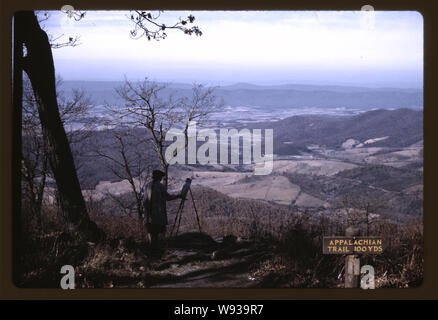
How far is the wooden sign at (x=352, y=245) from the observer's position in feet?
17.8

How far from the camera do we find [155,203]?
6293mm

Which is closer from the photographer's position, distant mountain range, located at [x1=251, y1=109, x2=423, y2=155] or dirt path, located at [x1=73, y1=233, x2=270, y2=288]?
dirt path, located at [x1=73, y1=233, x2=270, y2=288]

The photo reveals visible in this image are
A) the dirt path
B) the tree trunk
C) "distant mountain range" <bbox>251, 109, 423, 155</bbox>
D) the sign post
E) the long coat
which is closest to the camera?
the sign post

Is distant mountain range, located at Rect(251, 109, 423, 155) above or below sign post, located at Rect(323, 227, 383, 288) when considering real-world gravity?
above

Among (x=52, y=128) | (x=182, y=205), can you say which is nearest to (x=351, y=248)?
(x=182, y=205)

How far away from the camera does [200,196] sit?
6.43 meters

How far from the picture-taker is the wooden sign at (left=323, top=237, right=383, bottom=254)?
17.8 ft

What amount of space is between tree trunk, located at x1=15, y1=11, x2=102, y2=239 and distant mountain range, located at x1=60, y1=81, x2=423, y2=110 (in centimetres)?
32

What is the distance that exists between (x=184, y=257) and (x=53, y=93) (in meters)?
2.72

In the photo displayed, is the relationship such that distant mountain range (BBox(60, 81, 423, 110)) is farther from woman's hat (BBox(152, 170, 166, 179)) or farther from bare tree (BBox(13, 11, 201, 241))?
woman's hat (BBox(152, 170, 166, 179))

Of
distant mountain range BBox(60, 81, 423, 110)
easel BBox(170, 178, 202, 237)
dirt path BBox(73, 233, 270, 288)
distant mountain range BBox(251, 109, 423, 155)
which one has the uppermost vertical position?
distant mountain range BBox(60, 81, 423, 110)

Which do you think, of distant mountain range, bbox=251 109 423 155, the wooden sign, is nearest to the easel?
distant mountain range, bbox=251 109 423 155

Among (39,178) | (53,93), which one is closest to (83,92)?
(53,93)

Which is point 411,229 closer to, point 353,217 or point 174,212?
point 353,217
